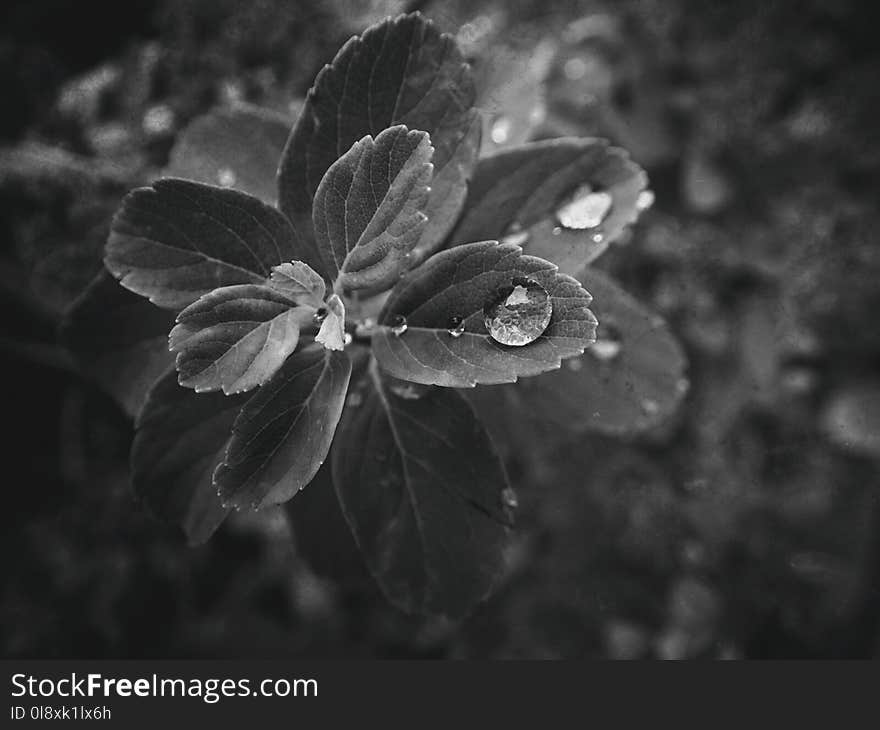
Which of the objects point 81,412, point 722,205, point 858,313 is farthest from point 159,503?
point 858,313

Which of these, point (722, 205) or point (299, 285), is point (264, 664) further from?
point (722, 205)

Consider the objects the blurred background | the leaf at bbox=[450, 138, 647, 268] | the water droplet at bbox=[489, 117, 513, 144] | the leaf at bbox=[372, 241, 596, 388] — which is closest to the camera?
the leaf at bbox=[372, 241, 596, 388]

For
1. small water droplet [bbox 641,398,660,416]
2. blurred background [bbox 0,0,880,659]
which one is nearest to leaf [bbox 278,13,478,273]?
small water droplet [bbox 641,398,660,416]

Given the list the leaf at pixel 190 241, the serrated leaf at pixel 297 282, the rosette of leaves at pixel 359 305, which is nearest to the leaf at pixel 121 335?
the rosette of leaves at pixel 359 305

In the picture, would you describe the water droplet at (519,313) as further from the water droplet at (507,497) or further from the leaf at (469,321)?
the water droplet at (507,497)

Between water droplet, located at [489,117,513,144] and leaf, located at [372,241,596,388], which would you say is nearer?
leaf, located at [372,241,596,388]

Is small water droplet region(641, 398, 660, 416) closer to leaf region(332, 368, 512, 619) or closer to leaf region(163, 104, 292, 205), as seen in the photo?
leaf region(332, 368, 512, 619)
